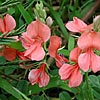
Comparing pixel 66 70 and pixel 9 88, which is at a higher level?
pixel 66 70

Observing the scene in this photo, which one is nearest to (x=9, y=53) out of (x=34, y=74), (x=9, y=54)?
(x=9, y=54)

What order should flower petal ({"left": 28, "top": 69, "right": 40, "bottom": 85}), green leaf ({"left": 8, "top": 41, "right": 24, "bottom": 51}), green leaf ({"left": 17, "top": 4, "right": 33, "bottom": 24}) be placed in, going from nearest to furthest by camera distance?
flower petal ({"left": 28, "top": 69, "right": 40, "bottom": 85}) → green leaf ({"left": 8, "top": 41, "right": 24, "bottom": 51}) → green leaf ({"left": 17, "top": 4, "right": 33, "bottom": 24})

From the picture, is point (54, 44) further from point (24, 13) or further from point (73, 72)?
point (24, 13)

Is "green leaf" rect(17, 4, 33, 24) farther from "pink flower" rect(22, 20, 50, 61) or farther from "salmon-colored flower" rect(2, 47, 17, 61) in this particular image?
"pink flower" rect(22, 20, 50, 61)

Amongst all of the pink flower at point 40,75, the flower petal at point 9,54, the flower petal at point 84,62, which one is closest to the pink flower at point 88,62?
the flower petal at point 84,62

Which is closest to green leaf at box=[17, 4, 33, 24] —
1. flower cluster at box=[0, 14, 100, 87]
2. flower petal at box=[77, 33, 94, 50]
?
flower cluster at box=[0, 14, 100, 87]

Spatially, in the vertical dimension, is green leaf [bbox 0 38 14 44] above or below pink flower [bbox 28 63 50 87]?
above

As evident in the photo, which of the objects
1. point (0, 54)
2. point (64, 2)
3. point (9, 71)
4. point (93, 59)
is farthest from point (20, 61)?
point (64, 2)
